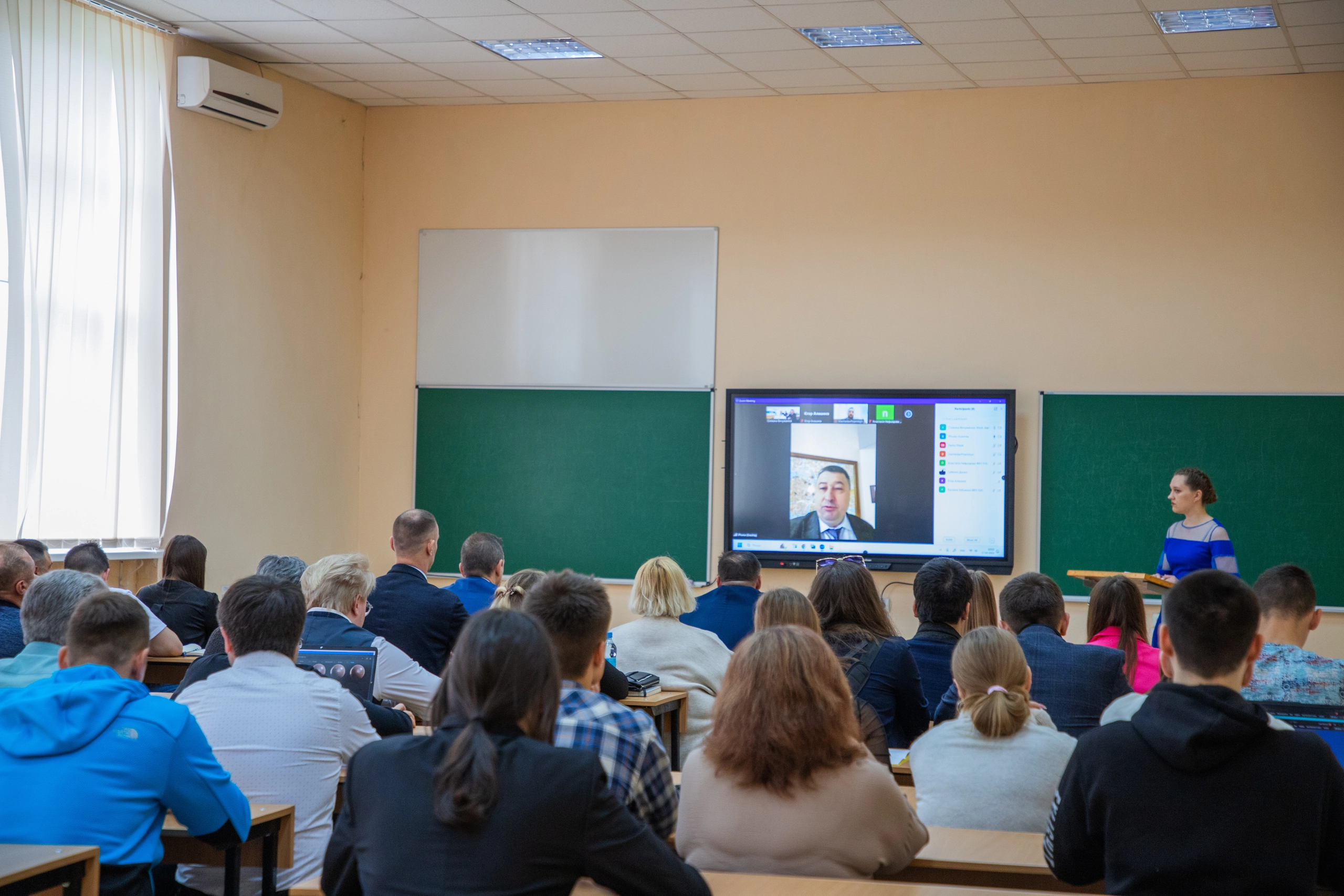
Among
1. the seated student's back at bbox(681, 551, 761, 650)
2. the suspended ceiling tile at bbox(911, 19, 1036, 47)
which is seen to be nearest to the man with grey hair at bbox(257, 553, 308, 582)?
the seated student's back at bbox(681, 551, 761, 650)

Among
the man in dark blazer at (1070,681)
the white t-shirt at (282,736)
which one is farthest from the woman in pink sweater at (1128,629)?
the white t-shirt at (282,736)

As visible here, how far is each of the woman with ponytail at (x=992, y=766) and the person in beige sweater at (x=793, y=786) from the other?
1.92 ft

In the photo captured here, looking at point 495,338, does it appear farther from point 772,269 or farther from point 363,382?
point 772,269

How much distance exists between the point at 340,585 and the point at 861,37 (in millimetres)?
4349

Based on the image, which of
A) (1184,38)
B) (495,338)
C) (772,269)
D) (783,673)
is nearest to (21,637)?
(783,673)

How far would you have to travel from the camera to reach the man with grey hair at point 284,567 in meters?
4.77

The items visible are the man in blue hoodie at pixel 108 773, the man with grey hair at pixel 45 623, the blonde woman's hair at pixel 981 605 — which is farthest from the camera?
the blonde woman's hair at pixel 981 605

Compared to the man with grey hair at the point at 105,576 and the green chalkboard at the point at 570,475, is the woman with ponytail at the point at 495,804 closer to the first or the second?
the man with grey hair at the point at 105,576

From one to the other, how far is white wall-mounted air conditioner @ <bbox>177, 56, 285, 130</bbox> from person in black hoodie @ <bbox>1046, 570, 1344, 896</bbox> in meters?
6.21

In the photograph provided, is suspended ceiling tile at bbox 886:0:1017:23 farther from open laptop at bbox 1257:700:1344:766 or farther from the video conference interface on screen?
open laptop at bbox 1257:700:1344:766

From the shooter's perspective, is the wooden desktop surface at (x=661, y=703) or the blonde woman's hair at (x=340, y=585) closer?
the blonde woman's hair at (x=340, y=585)

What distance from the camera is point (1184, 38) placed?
649 centimetres

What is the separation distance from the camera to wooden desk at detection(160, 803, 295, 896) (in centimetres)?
267

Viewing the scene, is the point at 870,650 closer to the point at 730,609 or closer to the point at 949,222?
the point at 730,609
